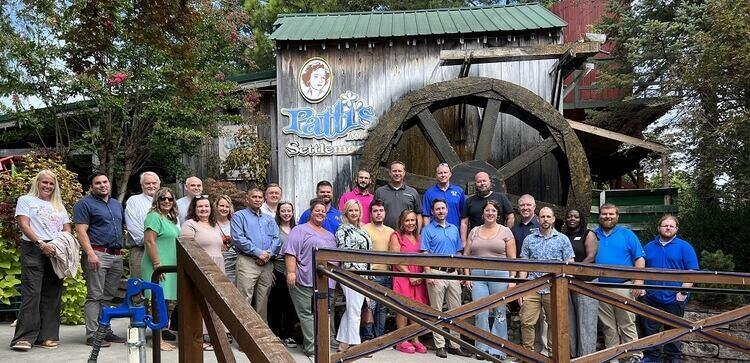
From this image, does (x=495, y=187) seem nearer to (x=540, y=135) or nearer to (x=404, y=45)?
(x=540, y=135)

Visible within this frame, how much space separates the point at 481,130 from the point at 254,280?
459cm

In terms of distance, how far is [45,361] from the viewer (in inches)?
181

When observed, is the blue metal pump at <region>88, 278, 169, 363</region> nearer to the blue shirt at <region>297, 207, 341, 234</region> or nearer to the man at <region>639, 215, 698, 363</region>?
the blue shirt at <region>297, 207, 341, 234</region>

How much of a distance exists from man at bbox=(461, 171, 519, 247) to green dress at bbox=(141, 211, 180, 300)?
2.87 meters

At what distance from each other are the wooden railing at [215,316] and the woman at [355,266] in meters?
3.06

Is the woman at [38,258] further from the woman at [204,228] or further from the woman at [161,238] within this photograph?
the woman at [204,228]

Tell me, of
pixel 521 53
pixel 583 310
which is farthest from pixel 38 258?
pixel 521 53

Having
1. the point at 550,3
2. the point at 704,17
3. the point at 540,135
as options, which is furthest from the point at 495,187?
the point at 550,3

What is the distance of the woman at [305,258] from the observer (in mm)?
5398

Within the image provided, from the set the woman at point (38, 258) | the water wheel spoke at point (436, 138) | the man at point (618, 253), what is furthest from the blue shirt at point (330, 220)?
the water wheel spoke at point (436, 138)

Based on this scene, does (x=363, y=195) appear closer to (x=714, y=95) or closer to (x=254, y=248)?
(x=254, y=248)

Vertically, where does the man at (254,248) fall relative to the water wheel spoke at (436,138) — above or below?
below

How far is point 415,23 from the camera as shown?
403 inches

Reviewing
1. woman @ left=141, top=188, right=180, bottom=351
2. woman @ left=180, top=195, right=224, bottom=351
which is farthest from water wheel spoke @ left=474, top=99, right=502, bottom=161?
woman @ left=141, top=188, right=180, bottom=351
